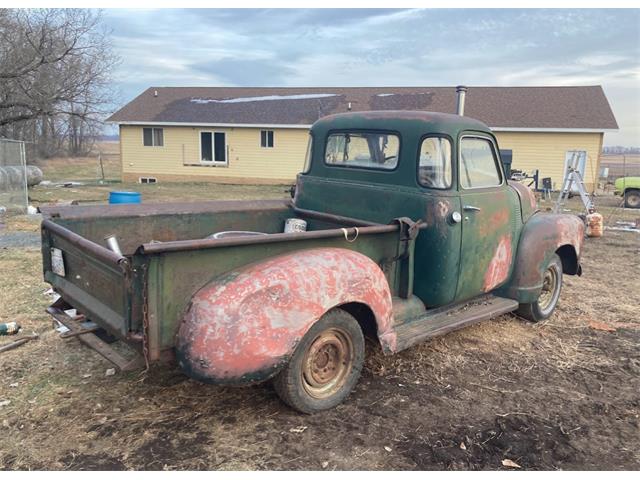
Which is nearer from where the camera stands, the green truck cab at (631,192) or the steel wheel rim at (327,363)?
the steel wheel rim at (327,363)

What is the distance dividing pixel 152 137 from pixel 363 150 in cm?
2049

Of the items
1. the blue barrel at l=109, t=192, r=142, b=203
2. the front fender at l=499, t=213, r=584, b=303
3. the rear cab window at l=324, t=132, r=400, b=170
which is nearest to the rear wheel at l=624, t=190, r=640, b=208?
Answer: the front fender at l=499, t=213, r=584, b=303

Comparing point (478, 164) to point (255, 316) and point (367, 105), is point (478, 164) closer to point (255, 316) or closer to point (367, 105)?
point (255, 316)

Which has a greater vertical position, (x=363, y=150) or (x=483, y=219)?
(x=363, y=150)

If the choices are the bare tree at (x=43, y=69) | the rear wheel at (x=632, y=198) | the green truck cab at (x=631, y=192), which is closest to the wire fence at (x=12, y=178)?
the bare tree at (x=43, y=69)

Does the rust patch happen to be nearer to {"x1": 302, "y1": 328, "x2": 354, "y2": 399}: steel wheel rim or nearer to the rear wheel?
{"x1": 302, "y1": 328, "x2": 354, "y2": 399}: steel wheel rim

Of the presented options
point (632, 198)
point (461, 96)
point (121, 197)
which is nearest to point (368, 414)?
point (461, 96)

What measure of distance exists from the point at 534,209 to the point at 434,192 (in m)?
1.71

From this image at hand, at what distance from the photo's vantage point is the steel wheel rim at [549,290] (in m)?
5.33

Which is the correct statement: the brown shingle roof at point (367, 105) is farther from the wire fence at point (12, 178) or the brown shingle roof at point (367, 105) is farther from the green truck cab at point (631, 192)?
the wire fence at point (12, 178)

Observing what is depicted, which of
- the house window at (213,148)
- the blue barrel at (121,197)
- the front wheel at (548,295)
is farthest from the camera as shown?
the house window at (213,148)

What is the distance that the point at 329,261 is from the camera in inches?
127

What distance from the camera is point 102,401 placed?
345cm

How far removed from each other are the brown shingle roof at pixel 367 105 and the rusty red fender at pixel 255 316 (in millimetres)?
18580
